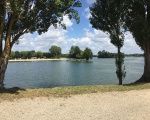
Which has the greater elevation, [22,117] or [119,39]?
[119,39]

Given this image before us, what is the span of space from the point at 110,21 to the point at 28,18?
10.3 metres

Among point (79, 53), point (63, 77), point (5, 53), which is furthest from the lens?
point (79, 53)

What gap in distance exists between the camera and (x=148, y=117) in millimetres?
9820

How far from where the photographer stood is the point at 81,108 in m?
10.9

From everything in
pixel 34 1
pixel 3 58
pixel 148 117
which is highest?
pixel 34 1

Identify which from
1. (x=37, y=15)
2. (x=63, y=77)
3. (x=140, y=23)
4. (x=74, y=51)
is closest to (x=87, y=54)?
(x=74, y=51)

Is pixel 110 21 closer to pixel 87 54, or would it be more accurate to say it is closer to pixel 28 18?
pixel 28 18

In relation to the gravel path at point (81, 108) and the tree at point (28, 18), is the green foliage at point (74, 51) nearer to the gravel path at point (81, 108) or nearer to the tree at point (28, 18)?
the tree at point (28, 18)

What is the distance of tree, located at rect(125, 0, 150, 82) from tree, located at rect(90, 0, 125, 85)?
135cm

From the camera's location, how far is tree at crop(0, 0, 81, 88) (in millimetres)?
14562

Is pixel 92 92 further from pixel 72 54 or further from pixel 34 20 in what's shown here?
pixel 72 54

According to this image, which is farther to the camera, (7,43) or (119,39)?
(119,39)

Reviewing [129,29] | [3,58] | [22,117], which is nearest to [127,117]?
[22,117]

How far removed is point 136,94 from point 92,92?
95.9 inches
